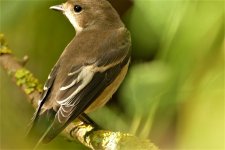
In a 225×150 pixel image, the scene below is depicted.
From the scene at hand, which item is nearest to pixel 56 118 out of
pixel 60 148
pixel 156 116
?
pixel 60 148

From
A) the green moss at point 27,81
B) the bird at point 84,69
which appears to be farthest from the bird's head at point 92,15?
the green moss at point 27,81

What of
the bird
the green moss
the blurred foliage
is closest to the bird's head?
the bird

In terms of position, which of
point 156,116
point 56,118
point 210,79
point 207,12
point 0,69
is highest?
point 207,12

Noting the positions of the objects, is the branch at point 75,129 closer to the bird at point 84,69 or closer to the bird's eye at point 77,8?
the bird at point 84,69

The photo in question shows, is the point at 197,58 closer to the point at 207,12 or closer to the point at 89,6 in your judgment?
the point at 207,12

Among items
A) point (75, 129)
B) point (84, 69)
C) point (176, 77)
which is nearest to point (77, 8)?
point (84, 69)
